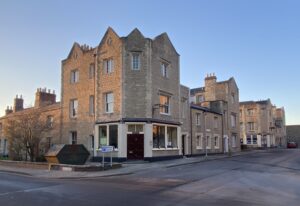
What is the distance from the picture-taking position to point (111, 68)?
2769 cm

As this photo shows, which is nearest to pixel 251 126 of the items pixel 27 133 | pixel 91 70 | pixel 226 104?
pixel 226 104

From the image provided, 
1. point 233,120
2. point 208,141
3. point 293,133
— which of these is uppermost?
point 233,120

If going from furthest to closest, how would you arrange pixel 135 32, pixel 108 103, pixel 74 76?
pixel 74 76, pixel 108 103, pixel 135 32

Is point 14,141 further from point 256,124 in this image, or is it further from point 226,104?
point 256,124

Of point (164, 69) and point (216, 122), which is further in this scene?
point (216, 122)

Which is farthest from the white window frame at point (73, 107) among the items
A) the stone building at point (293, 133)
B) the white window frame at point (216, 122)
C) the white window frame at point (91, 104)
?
the stone building at point (293, 133)

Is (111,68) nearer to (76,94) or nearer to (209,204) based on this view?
(76,94)

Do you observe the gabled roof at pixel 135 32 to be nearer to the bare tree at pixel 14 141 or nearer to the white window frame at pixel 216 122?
the bare tree at pixel 14 141

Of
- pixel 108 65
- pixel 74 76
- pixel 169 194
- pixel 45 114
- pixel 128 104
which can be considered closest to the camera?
pixel 169 194

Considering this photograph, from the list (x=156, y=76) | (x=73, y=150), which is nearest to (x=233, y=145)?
(x=156, y=76)

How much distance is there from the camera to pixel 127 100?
25.9 metres

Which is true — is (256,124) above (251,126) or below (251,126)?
above

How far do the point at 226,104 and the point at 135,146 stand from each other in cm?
2221

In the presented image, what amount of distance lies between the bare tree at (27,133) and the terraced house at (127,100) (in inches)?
175
